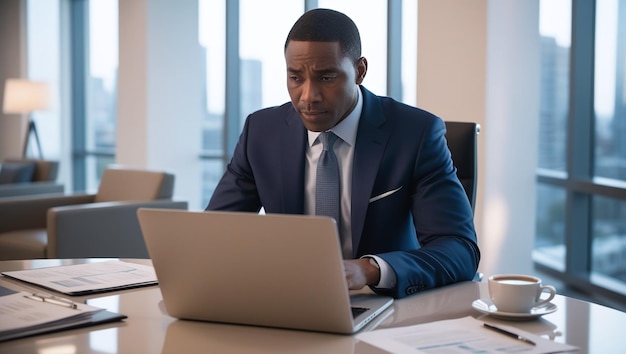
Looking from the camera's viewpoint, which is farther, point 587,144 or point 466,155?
point 587,144

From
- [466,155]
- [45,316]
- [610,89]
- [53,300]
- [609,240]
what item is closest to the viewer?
[45,316]

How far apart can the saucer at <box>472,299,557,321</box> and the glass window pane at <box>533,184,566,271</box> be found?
3752mm

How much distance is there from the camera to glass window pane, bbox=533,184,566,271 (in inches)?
199

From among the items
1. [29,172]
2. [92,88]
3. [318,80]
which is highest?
[92,88]

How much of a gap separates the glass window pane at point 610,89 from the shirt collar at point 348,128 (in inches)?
114

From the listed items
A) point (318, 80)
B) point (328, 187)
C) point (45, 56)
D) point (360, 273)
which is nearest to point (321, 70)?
point (318, 80)

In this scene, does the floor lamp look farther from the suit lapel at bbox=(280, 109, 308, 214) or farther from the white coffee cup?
the white coffee cup

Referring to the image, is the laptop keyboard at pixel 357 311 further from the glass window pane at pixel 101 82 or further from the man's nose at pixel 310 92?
the glass window pane at pixel 101 82

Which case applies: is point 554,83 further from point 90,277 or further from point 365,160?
point 90,277

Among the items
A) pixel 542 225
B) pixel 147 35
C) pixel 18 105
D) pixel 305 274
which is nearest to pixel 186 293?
pixel 305 274

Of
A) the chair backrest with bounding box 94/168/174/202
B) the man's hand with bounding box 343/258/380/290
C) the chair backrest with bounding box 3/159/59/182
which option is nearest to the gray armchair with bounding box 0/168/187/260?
the chair backrest with bounding box 94/168/174/202

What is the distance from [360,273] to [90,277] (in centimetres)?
61

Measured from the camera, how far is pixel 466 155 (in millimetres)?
2174

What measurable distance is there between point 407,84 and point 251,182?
10.2 feet
